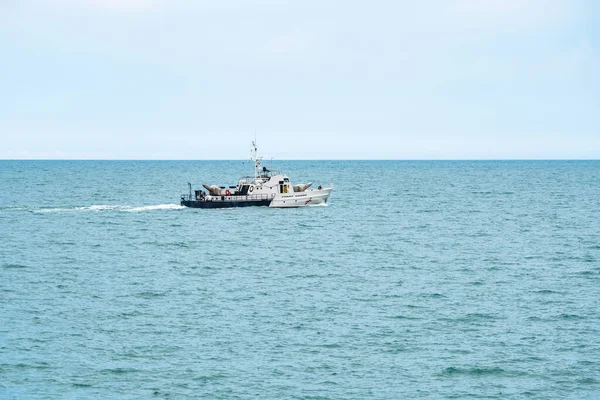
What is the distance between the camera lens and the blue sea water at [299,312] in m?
34.4

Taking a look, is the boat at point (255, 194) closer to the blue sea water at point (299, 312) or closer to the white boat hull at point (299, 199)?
the white boat hull at point (299, 199)

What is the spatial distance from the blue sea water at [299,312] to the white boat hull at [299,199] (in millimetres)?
18928

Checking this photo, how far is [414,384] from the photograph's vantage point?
34.1 metres

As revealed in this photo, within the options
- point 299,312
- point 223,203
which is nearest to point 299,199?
point 223,203

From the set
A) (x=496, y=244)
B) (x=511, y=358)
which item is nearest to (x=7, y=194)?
(x=496, y=244)

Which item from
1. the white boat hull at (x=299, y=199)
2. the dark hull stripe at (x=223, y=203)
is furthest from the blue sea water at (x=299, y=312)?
the white boat hull at (x=299, y=199)

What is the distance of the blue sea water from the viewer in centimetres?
3441

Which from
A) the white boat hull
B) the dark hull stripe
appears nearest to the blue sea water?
the dark hull stripe

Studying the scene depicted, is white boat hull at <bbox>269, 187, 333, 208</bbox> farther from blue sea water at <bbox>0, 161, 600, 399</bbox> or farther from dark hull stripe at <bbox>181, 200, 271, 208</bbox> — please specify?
blue sea water at <bbox>0, 161, 600, 399</bbox>

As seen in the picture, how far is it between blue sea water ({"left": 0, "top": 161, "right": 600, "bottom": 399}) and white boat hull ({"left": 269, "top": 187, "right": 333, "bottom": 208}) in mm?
18928

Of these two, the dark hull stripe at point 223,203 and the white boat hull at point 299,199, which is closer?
the dark hull stripe at point 223,203

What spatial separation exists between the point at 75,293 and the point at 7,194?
112894 mm

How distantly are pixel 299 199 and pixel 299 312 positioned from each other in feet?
226

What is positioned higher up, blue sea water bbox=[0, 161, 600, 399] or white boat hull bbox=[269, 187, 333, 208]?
white boat hull bbox=[269, 187, 333, 208]
